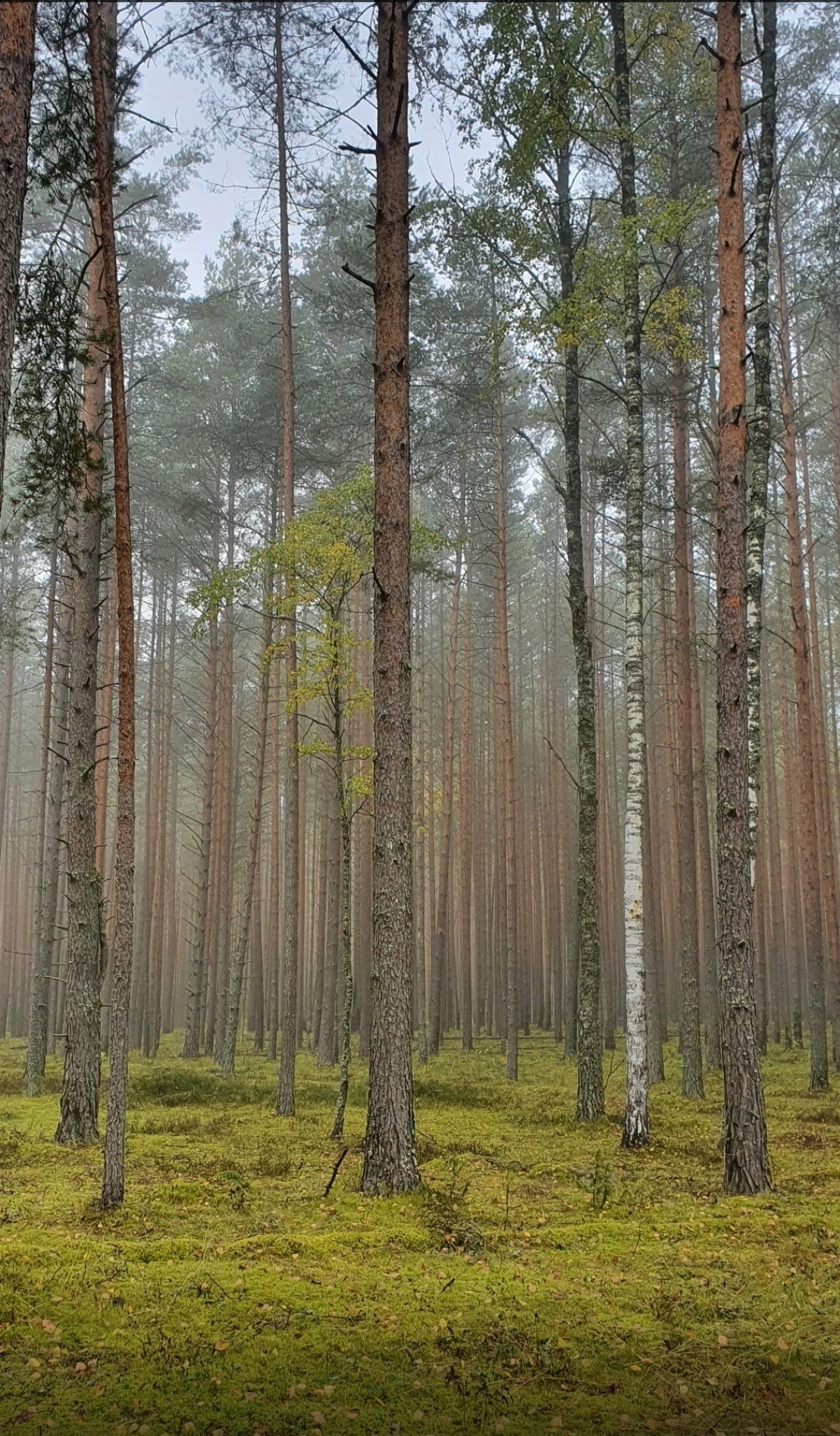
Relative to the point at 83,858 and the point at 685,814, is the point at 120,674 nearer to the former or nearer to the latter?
the point at 83,858

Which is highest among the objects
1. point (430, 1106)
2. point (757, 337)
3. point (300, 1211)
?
point (757, 337)

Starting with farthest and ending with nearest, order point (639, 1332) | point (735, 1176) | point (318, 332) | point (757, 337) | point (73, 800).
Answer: point (318, 332)
point (757, 337)
point (73, 800)
point (735, 1176)
point (639, 1332)

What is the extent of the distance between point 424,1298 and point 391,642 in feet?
15.3

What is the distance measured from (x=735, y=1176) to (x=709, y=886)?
10404mm

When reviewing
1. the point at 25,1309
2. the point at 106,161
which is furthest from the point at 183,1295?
the point at 106,161

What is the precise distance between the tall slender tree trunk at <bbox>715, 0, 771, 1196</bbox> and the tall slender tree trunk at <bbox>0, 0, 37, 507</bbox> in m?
5.48

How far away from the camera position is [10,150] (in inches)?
161

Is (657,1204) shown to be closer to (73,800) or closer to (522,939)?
(73,800)

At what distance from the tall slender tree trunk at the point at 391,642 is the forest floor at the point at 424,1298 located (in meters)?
0.91

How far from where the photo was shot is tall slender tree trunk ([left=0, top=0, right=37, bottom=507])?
4.03 meters

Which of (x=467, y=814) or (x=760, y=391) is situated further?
(x=467, y=814)

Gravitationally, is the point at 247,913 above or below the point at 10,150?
below

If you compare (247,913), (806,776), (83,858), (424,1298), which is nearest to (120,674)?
(83,858)

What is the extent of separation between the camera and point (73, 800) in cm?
1004
